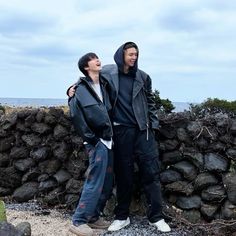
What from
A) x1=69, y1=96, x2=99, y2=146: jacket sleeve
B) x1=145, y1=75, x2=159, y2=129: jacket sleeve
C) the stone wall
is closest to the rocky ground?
the stone wall

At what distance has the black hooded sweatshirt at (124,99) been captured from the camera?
6.94 m

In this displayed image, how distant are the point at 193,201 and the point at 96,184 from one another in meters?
1.58

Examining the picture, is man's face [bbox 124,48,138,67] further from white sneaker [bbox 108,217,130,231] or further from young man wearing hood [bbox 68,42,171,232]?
white sneaker [bbox 108,217,130,231]

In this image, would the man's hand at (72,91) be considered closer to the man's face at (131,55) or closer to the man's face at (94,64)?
the man's face at (94,64)

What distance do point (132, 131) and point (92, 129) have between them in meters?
0.58

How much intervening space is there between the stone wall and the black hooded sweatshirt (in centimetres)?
78

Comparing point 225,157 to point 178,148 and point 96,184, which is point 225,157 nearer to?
point 178,148

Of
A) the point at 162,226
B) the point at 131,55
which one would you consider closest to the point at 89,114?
the point at 131,55

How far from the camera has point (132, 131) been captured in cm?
695

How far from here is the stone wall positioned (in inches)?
289

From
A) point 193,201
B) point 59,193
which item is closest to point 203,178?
point 193,201

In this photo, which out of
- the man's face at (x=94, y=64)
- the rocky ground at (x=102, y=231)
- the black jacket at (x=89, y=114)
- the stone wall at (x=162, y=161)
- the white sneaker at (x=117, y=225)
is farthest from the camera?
the stone wall at (x=162, y=161)

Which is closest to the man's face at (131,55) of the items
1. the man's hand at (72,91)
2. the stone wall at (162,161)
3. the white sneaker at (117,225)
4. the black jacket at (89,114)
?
the black jacket at (89,114)

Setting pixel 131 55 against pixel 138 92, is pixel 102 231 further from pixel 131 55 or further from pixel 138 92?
pixel 131 55
